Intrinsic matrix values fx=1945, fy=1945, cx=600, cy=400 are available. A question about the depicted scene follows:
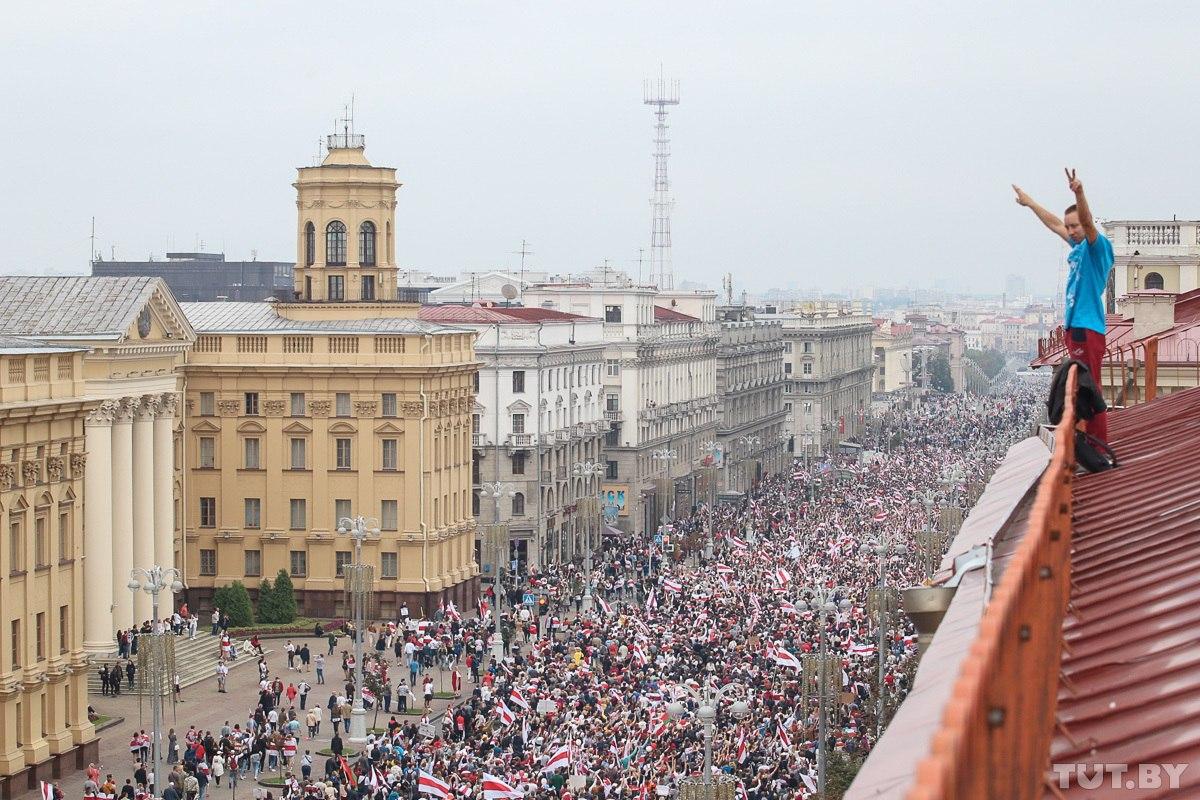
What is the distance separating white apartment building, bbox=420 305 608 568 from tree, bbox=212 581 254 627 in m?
18.4

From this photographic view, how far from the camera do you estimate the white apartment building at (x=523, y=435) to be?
8588 cm

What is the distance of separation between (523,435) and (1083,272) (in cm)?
7595

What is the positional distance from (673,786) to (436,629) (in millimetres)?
25522

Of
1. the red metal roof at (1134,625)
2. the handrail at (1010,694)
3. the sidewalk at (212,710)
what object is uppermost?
the handrail at (1010,694)

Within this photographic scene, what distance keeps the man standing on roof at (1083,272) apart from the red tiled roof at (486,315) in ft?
241

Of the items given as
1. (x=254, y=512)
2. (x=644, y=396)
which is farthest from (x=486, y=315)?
(x=254, y=512)

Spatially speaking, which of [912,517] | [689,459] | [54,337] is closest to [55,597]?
[54,337]

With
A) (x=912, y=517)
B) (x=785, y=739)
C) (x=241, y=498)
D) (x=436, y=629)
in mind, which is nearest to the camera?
(x=785, y=739)

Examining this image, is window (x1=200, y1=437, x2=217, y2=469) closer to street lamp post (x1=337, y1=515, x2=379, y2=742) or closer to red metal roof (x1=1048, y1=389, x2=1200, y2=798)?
street lamp post (x1=337, y1=515, x2=379, y2=742)

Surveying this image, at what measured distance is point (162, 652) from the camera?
40531 mm

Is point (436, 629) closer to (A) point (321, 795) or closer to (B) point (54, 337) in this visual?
(B) point (54, 337)

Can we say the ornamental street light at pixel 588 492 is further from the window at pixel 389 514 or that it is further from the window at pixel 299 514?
the window at pixel 299 514

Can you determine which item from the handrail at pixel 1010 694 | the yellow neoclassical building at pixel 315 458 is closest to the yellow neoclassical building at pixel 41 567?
the yellow neoclassical building at pixel 315 458

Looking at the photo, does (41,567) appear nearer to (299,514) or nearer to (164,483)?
(164,483)
